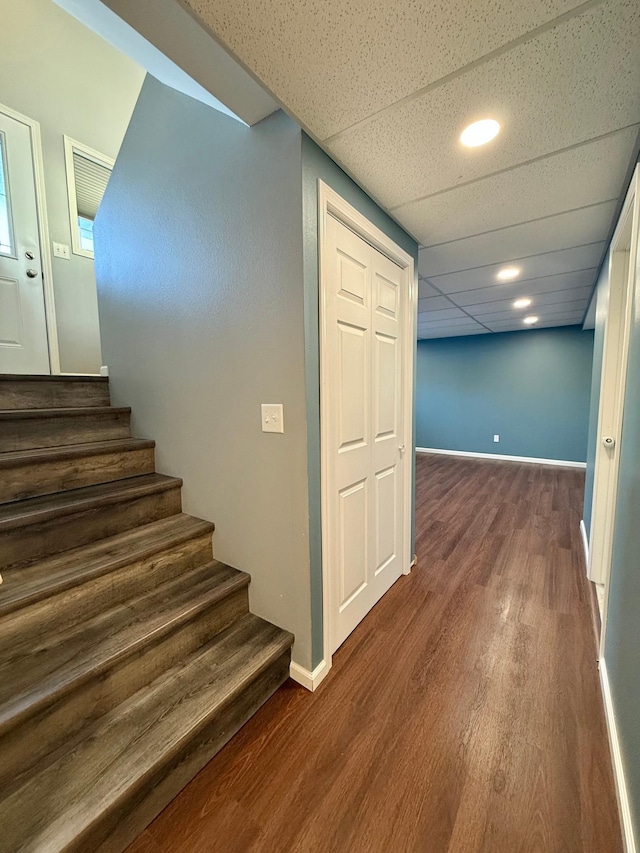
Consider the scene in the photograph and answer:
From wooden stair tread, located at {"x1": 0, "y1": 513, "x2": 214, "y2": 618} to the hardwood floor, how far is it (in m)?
0.79

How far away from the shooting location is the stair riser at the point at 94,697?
0.94 metres

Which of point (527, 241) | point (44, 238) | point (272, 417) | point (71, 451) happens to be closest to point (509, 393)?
point (527, 241)

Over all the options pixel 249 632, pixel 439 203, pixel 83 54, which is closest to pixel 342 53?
pixel 439 203

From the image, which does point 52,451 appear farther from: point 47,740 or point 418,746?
point 418,746

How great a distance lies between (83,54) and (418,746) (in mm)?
5607

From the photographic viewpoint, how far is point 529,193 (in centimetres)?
164

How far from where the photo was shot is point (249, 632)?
1.51 meters

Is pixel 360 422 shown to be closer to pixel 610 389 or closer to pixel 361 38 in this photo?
pixel 361 38

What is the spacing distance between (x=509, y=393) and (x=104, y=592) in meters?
6.35

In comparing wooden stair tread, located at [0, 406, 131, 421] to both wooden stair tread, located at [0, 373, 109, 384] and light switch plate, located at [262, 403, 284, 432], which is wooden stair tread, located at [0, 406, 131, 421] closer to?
wooden stair tread, located at [0, 373, 109, 384]

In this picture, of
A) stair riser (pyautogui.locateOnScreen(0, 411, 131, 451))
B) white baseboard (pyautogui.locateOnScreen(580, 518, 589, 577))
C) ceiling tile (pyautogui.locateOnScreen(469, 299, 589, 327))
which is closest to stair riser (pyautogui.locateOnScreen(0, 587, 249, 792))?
stair riser (pyautogui.locateOnScreen(0, 411, 131, 451))

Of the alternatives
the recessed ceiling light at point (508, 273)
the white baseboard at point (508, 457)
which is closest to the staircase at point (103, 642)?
the recessed ceiling light at point (508, 273)

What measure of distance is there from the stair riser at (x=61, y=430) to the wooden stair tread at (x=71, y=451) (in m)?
0.03

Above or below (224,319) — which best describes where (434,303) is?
above
